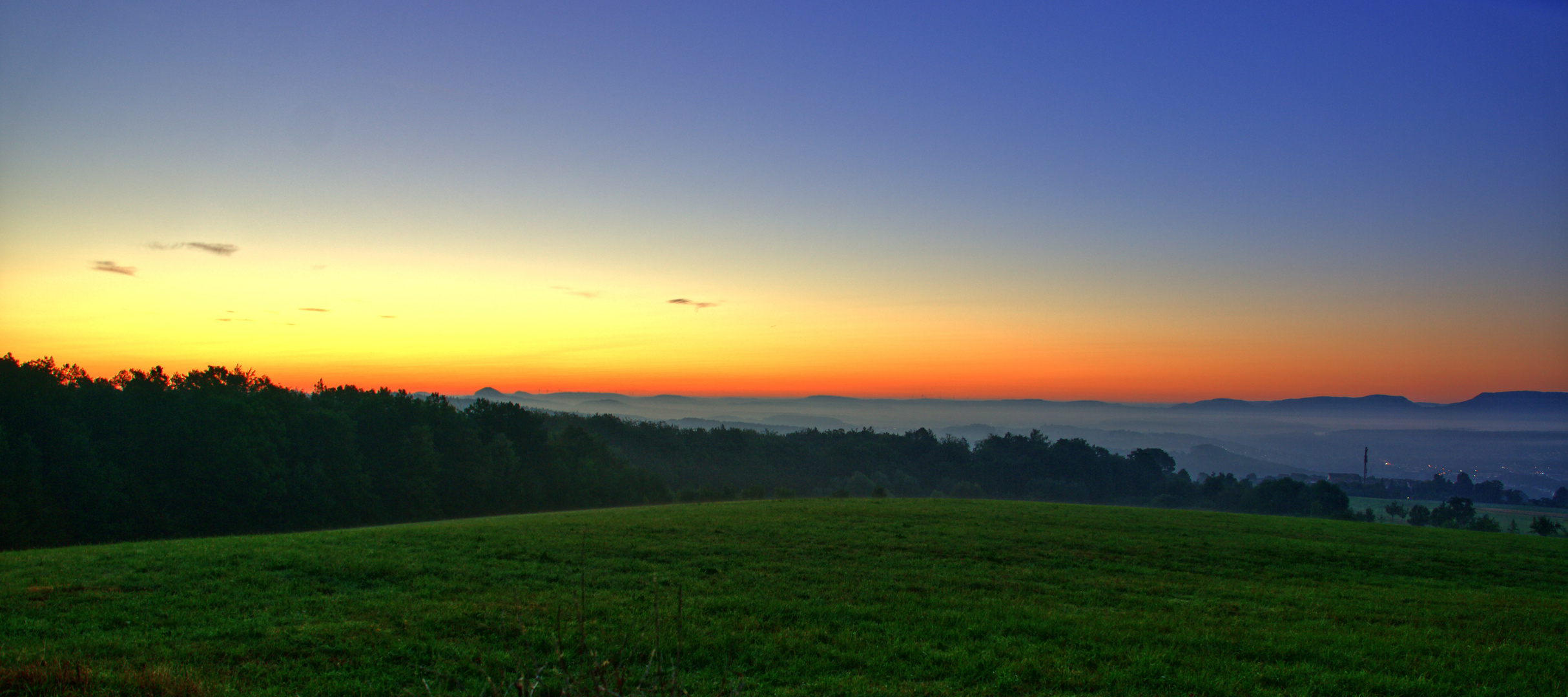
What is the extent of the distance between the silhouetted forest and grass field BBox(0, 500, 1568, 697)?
21.1 m

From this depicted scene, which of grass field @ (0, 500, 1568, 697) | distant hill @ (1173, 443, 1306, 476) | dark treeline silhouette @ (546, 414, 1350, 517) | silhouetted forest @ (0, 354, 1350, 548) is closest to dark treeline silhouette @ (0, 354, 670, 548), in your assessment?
silhouetted forest @ (0, 354, 1350, 548)

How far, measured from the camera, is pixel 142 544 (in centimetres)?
1678

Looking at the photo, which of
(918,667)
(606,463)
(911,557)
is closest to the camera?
(918,667)

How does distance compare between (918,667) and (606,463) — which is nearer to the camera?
(918,667)

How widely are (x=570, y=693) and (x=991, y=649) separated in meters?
7.05

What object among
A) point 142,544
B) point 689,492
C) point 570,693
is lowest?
point 689,492

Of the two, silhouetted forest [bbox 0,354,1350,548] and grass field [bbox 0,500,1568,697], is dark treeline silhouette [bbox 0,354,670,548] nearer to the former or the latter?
silhouetted forest [bbox 0,354,1350,548]

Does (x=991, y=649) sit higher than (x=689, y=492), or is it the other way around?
(x=991, y=649)

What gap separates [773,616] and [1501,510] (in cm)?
10680

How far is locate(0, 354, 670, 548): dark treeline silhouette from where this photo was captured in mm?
30609

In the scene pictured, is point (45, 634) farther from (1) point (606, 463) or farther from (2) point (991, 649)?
(1) point (606, 463)

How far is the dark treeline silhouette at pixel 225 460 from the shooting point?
1205 inches


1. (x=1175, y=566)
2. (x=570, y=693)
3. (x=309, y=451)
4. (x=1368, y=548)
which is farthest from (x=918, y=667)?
(x=309, y=451)

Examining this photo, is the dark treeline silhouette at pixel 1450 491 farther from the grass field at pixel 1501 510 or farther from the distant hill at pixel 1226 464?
the distant hill at pixel 1226 464
